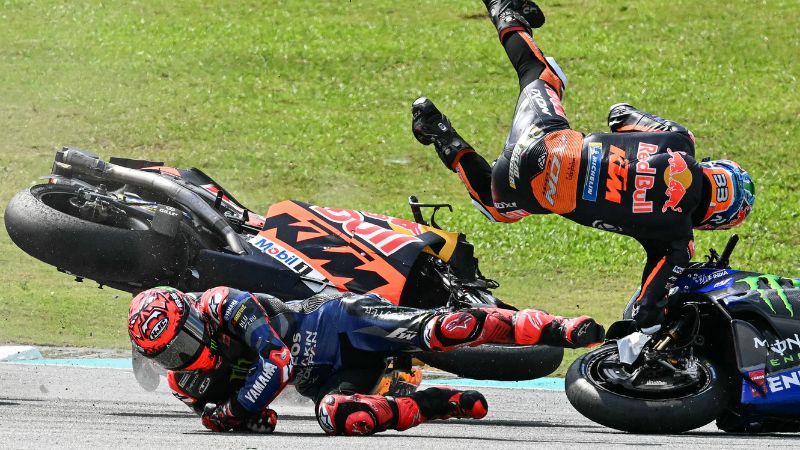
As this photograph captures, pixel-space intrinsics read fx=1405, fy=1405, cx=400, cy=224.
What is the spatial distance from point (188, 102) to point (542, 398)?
38.9 feet

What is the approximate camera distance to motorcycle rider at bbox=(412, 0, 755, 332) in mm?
6539

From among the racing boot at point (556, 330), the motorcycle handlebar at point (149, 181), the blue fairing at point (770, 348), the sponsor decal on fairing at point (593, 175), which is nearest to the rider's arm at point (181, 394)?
the motorcycle handlebar at point (149, 181)

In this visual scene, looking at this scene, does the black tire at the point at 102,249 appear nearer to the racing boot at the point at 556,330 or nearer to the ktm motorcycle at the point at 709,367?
the racing boot at the point at 556,330

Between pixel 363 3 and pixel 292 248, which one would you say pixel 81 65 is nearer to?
pixel 363 3

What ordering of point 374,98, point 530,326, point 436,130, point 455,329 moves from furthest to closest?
point 374,98 → point 436,130 → point 455,329 → point 530,326

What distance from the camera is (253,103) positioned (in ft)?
62.8

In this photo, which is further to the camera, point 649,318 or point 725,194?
point 725,194

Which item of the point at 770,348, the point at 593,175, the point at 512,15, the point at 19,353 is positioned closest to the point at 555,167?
the point at 593,175

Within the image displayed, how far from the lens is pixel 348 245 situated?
816 cm

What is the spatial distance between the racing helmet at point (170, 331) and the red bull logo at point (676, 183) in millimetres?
2281

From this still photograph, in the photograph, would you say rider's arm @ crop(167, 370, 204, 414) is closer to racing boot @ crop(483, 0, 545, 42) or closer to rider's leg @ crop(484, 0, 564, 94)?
rider's leg @ crop(484, 0, 564, 94)

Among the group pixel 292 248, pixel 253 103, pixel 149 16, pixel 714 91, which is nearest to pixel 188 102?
pixel 253 103

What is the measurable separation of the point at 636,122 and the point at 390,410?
1960 mm

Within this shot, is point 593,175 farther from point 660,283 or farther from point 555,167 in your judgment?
point 660,283
